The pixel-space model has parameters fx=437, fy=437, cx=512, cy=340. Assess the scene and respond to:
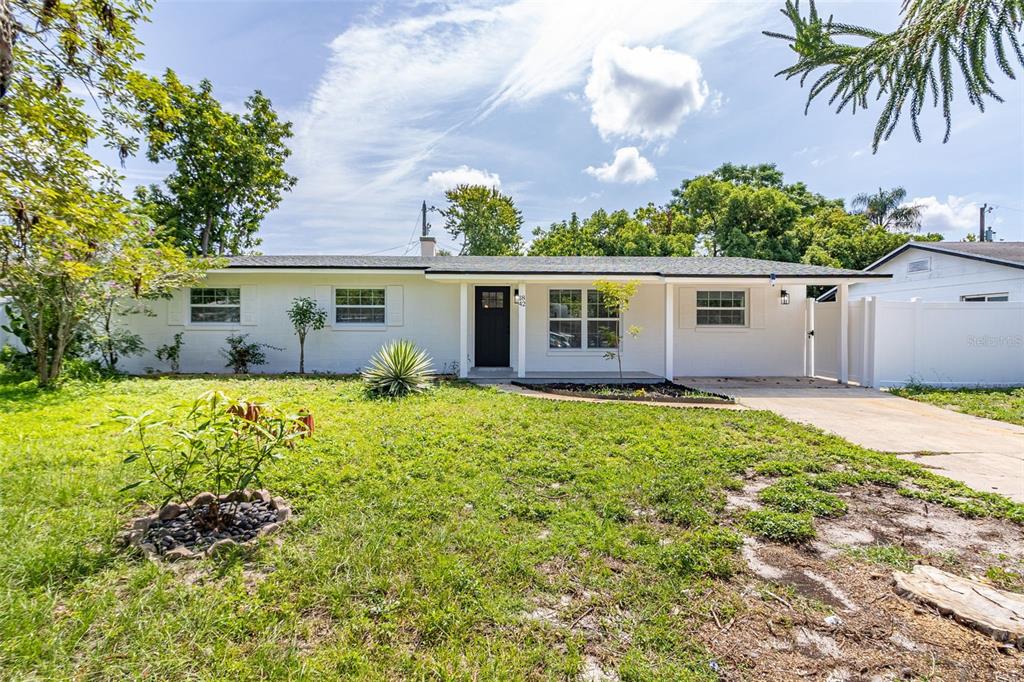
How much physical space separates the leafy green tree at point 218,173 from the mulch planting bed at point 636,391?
17.7 meters

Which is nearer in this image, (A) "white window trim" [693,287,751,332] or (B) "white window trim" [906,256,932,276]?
(A) "white window trim" [693,287,751,332]

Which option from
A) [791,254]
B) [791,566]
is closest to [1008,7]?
[791,566]

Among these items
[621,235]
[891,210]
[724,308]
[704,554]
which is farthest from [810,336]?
[891,210]

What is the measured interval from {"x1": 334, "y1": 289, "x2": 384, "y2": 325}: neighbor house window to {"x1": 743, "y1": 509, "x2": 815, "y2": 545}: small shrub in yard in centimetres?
1002

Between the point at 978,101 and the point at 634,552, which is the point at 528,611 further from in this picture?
the point at 978,101

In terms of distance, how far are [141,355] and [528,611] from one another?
13225mm

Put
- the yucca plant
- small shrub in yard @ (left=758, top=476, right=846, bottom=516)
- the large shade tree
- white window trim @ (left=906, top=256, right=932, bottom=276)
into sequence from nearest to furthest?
small shrub in yard @ (left=758, top=476, right=846, bottom=516)
the large shade tree
the yucca plant
white window trim @ (left=906, top=256, right=932, bottom=276)

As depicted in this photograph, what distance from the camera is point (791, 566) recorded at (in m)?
2.82

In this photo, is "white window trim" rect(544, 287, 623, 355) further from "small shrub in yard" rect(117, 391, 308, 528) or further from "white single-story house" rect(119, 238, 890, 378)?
"small shrub in yard" rect(117, 391, 308, 528)

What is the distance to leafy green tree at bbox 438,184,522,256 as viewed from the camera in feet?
97.6

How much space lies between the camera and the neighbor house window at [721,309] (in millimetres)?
11664

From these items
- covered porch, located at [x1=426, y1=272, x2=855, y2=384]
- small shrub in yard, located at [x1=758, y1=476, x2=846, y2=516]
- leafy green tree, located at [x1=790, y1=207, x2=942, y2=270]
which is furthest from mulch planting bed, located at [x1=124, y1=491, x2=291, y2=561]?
leafy green tree, located at [x1=790, y1=207, x2=942, y2=270]

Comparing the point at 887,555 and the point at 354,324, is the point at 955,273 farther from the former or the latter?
the point at 354,324

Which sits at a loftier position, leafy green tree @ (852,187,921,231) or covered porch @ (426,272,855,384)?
leafy green tree @ (852,187,921,231)
